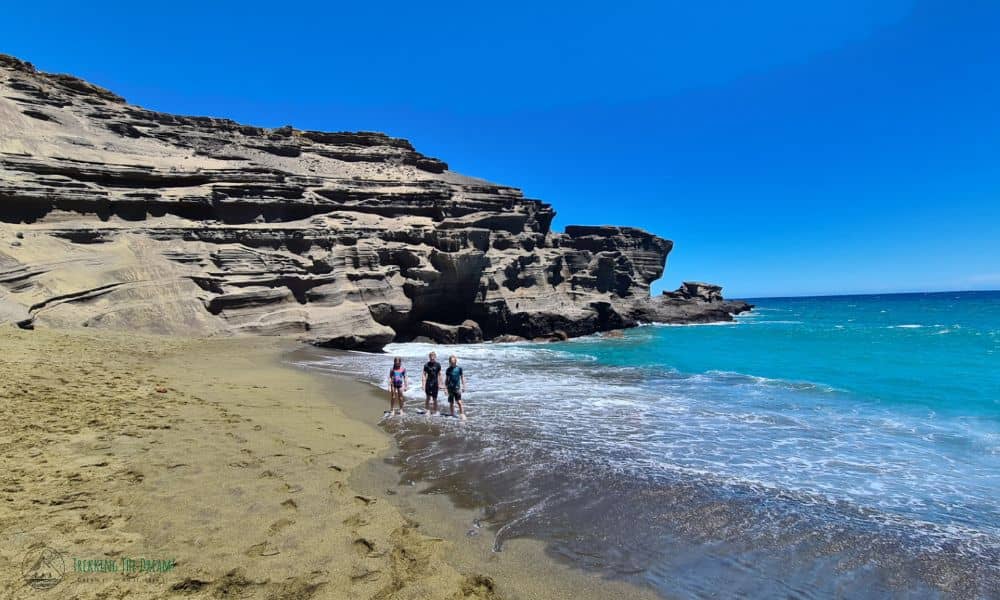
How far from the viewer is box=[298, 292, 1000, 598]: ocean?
15.5ft

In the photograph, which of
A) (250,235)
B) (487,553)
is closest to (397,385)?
(487,553)

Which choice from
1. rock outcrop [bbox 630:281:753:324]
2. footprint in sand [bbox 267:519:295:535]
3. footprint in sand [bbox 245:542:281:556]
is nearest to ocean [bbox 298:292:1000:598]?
footprint in sand [bbox 267:519:295:535]

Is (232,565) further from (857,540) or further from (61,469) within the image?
(857,540)

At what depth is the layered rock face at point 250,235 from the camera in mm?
19797

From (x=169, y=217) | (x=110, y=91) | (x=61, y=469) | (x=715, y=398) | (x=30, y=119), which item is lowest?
(x=715, y=398)

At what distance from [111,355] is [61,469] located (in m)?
10.1

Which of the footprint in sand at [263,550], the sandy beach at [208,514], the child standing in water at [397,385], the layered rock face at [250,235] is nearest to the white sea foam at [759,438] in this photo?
the child standing in water at [397,385]

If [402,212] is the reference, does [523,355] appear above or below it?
below

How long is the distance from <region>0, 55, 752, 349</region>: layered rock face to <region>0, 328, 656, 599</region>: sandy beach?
11801 millimetres

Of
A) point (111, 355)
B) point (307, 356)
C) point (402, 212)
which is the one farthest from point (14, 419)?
point (402, 212)

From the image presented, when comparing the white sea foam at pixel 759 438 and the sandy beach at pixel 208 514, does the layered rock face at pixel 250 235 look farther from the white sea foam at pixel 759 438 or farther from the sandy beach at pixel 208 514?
the sandy beach at pixel 208 514

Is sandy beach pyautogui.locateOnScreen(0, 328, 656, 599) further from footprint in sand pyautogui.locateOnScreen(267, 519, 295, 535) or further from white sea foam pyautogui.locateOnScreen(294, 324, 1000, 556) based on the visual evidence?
white sea foam pyautogui.locateOnScreen(294, 324, 1000, 556)

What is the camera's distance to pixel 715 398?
13641 mm

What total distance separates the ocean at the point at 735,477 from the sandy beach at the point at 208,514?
0.77m
